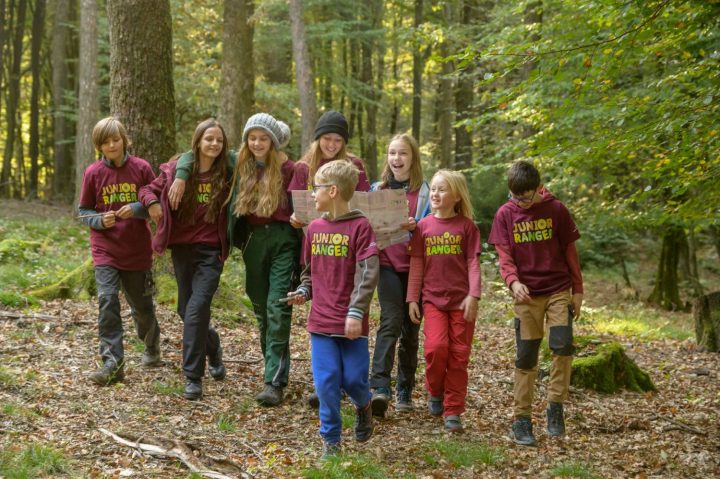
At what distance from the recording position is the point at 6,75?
31500 mm

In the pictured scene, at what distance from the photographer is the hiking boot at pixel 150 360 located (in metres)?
6.44

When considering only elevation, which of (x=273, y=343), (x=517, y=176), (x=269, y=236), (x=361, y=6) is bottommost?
(x=273, y=343)

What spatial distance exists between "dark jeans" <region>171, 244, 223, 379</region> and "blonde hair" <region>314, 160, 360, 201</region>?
1.67 m

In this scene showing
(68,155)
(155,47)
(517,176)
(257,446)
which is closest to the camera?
(257,446)

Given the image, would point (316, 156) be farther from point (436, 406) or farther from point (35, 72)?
point (35, 72)

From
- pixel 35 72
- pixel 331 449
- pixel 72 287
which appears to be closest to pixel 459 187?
pixel 331 449

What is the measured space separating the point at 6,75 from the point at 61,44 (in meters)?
10.9

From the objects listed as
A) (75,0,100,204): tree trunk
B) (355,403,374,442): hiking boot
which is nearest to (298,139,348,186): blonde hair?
(355,403,374,442): hiking boot

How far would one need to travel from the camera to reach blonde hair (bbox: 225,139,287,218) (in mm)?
5719

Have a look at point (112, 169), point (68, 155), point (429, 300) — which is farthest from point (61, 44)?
point (429, 300)

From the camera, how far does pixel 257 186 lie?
19.0 feet

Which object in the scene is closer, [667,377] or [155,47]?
[155,47]

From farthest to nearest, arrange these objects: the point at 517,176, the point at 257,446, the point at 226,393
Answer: the point at 226,393 < the point at 517,176 < the point at 257,446

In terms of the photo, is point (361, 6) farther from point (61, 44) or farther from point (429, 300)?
point (429, 300)
